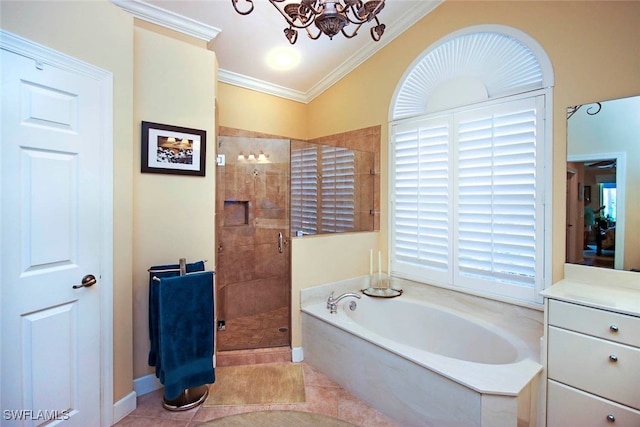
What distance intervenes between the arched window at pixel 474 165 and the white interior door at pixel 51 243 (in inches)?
96.7

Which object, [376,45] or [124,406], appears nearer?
[124,406]

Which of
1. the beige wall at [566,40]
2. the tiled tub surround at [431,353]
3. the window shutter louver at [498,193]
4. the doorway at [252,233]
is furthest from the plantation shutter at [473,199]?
the doorway at [252,233]

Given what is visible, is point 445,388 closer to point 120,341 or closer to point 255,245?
point 120,341

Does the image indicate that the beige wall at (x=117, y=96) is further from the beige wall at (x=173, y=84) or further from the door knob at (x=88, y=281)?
the door knob at (x=88, y=281)

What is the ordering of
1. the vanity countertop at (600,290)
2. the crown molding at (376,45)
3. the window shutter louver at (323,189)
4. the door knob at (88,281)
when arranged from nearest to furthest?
the vanity countertop at (600,290) < the door knob at (88,281) < the crown molding at (376,45) < the window shutter louver at (323,189)

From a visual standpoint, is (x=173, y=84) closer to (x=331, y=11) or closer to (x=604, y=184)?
(x=331, y=11)

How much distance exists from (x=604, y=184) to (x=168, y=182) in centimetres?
292

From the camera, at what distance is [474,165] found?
2533mm

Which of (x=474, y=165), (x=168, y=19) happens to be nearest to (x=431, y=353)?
(x=474, y=165)

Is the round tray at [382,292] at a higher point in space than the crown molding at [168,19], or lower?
lower

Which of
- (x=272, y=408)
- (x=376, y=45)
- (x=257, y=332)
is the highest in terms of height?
(x=376, y=45)

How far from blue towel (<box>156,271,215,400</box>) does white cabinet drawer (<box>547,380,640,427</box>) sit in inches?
81.3

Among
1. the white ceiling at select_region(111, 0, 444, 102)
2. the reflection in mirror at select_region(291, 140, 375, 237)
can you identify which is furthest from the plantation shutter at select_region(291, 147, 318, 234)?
the white ceiling at select_region(111, 0, 444, 102)

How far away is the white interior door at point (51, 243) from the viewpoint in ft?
Answer: 4.73
